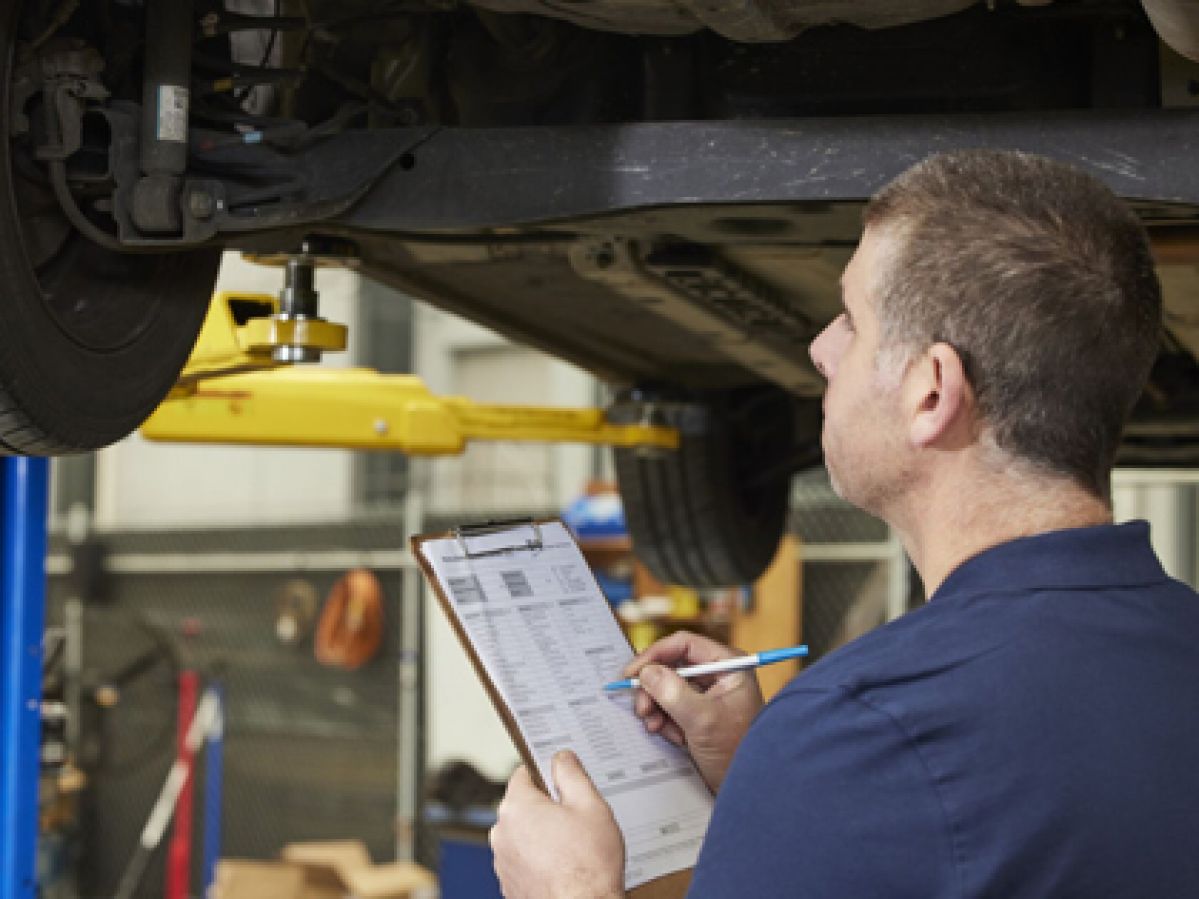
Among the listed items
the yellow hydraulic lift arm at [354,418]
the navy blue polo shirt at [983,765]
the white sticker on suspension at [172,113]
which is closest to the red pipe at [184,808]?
the yellow hydraulic lift arm at [354,418]

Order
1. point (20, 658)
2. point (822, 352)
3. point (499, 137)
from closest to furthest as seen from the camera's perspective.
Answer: point (822, 352)
point (499, 137)
point (20, 658)

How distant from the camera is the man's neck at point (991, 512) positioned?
120 cm

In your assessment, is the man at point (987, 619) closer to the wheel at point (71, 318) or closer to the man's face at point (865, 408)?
the man's face at point (865, 408)

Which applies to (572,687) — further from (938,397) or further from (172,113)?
(172,113)

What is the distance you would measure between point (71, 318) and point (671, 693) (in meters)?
1.09

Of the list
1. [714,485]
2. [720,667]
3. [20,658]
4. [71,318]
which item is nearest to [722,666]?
Result: [720,667]

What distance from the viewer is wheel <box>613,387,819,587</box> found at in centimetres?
433

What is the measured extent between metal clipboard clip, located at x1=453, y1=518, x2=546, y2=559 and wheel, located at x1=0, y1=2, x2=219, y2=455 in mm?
761

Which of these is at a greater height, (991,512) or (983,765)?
(991,512)

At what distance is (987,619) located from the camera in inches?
44.5

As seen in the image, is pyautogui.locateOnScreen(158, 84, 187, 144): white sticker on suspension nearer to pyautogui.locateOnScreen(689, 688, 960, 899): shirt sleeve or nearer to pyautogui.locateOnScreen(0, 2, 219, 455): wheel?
pyautogui.locateOnScreen(0, 2, 219, 455): wheel

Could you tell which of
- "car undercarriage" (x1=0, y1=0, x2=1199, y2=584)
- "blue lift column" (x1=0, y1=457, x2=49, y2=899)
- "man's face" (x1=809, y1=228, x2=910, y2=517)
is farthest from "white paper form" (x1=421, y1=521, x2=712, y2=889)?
"blue lift column" (x1=0, y1=457, x2=49, y2=899)

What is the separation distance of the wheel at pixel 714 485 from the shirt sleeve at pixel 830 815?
308 cm

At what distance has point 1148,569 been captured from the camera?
1213mm
